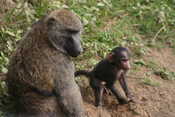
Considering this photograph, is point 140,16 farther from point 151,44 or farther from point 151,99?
point 151,99

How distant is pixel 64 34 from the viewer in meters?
5.45

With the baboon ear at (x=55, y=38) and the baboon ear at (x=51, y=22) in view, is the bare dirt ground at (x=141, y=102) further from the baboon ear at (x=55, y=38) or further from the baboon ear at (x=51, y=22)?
the baboon ear at (x=51, y=22)

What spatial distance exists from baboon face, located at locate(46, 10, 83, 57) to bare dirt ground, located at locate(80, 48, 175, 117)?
1.38 meters

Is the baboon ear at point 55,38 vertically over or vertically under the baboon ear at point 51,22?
under

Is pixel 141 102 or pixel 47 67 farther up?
pixel 47 67

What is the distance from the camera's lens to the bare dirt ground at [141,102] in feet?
21.8

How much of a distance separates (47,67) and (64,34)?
1.52 feet

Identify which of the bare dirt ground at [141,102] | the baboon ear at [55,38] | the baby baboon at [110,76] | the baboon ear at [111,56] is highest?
the baboon ear at [55,38]

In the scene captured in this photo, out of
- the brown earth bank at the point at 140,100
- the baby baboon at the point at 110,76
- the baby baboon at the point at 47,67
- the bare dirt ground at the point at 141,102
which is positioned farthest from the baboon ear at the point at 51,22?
the bare dirt ground at the point at 141,102

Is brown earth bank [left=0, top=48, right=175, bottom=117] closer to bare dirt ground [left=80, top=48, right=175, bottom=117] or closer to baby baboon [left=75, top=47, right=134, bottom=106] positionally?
bare dirt ground [left=80, top=48, right=175, bottom=117]

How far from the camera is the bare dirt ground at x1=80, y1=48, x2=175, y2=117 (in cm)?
663

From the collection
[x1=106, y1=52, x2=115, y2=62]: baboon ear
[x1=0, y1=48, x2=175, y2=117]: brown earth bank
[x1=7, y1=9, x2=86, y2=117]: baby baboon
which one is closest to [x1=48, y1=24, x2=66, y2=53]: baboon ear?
[x1=7, y1=9, x2=86, y2=117]: baby baboon

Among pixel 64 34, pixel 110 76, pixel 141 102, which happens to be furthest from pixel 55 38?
pixel 141 102

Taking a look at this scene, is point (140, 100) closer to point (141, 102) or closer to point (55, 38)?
point (141, 102)
